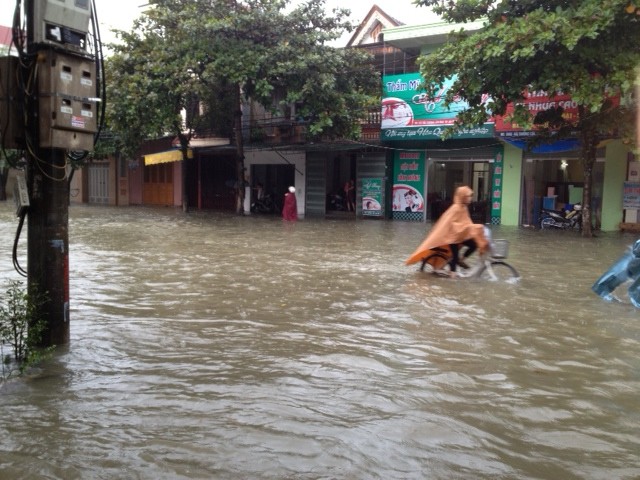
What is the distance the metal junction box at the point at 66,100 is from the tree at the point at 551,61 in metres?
10.6

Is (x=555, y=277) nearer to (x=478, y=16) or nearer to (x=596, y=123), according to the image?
(x=596, y=123)

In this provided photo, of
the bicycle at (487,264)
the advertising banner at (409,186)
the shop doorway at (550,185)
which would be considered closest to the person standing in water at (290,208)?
the advertising banner at (409,186)

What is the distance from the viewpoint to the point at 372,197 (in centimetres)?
2392

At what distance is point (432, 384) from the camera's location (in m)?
4.64

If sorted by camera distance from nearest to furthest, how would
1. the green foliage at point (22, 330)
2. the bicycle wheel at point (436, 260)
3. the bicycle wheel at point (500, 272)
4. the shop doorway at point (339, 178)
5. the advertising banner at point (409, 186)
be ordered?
the green foliage at point (22, 330)
the bicycle wheel at point (500, 272)
the bicycle wheel at point (436, 260)
the advertising banner at point (409, 186)
the shop doorway at point (339, 178)

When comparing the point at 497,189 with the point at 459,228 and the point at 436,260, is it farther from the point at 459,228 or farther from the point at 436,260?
the point at 459,228

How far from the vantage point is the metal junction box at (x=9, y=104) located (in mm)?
4574

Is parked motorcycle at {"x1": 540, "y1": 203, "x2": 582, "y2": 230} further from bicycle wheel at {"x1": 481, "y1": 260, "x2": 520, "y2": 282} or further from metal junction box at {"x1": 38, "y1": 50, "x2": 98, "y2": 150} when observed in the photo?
metal junction box at {"x1": 38, "y1": 50, "x2": 98, "y2": 150}

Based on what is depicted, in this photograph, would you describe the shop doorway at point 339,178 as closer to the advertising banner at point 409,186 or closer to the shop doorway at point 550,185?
the advertising banner at point 409,186

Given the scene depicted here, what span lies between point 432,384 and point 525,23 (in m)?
11.1

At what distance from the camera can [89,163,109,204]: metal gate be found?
34.1m

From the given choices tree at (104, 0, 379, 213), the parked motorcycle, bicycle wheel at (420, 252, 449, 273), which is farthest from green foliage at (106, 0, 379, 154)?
bicycle wheel at (420, 252, 449, 273)

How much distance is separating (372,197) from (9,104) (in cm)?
1983

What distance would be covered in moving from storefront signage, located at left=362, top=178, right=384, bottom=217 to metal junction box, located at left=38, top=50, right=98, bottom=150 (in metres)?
19.3
